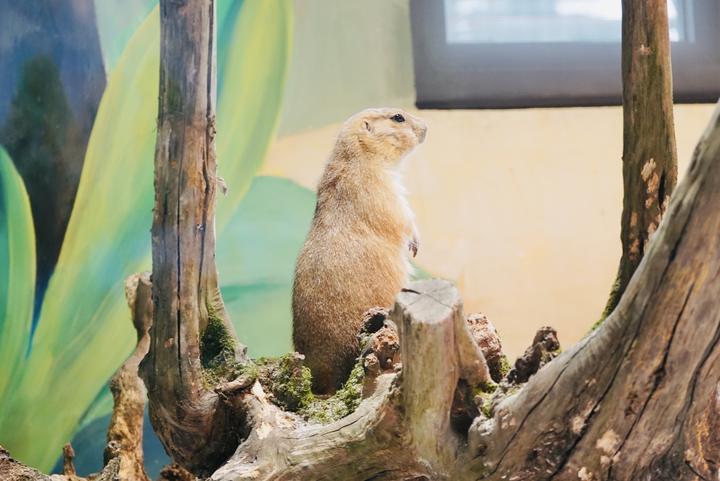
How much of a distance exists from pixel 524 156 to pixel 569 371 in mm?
3014

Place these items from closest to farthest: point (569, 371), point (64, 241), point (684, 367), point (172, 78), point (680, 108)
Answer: point (684, 367)
point (569, 371)
point (172, 78)
point (64, 241)
point (680, 108)

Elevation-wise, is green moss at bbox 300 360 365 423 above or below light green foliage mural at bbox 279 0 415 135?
below

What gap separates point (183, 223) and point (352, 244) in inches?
37.2

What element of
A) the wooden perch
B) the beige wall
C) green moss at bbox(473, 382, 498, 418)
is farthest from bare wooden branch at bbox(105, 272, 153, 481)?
green moss at bbox(473, 382, 498, 418)

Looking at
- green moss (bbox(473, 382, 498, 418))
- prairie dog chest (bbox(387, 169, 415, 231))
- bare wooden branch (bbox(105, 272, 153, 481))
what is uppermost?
prairie dog chest (bbox(387, 169, 415, 231))

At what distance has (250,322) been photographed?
171 inches

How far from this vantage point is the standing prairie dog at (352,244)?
10.2ft

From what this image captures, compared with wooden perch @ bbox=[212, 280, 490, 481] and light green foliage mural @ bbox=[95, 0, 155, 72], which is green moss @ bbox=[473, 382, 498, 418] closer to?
wooden perch @ bbox=[212, 280, 490, 481]

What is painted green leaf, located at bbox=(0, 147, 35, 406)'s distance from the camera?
167 inches

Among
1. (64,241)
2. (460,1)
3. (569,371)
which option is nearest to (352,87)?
(460,1)

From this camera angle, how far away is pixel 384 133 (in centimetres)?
382

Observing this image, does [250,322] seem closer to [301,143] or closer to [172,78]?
[301,143]

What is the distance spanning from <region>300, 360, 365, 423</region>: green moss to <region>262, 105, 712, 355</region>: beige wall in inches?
70.9

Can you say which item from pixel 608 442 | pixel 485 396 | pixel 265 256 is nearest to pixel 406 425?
pixel 485 396
